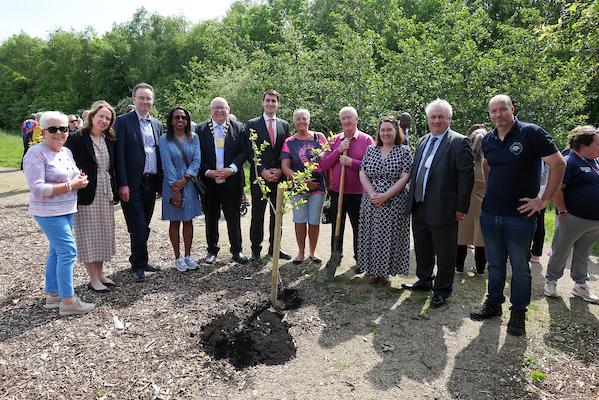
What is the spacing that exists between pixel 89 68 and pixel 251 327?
45.5m

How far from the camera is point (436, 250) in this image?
182 inches

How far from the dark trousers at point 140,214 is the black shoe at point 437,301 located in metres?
3.53

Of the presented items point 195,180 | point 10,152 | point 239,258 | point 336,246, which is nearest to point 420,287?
point 336,246

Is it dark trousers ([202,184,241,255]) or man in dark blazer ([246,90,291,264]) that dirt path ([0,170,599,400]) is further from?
man in dark blazer ([246,90,291,264])

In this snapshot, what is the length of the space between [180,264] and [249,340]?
7.47ft

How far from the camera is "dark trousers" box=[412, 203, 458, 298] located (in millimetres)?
4535

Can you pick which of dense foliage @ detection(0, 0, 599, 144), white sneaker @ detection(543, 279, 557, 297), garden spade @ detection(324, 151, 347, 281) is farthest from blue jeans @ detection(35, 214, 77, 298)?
dense foliage @ detection(0, 0, 599, 144)

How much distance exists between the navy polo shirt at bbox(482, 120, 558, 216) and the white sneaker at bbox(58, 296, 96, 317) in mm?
4226

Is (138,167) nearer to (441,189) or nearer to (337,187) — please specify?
(337,187)

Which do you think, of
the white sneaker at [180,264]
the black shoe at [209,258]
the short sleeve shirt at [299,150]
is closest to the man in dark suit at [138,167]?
the white sneaker at [180,264]

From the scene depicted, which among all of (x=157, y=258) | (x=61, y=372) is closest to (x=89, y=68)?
(x=157, y=258)

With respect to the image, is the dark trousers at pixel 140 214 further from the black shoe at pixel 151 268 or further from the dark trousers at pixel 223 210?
the dark trousers at pixel 223 210

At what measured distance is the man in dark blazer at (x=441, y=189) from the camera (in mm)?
4301

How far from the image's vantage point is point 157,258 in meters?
6.36
